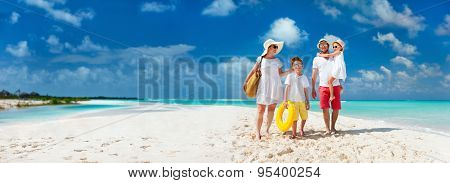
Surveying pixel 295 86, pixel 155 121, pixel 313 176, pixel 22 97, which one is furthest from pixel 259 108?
pixel 22 97

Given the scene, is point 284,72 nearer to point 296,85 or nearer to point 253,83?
point 296,85

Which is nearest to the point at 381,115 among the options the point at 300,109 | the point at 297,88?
the point at 300,109

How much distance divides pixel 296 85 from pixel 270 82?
0.41 m

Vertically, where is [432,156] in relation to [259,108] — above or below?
below

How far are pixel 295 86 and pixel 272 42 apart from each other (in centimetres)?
78

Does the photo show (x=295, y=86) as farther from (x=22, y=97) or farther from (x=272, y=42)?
(x=22, y=97)

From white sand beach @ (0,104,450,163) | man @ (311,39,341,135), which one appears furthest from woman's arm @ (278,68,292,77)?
white sand beach @ (0,104,450,163)

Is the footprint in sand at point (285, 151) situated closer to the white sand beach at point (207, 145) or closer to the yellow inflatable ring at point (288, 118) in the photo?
the white sand beach at point (207, 145)

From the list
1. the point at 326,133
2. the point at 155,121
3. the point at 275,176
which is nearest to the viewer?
the point at 275,176

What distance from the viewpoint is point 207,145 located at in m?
6.12

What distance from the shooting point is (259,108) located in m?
6.37

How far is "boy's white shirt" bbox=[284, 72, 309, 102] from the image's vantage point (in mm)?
6215

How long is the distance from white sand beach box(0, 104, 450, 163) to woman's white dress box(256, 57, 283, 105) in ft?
2.15

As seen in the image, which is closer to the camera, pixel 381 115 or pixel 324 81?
pixel 324 81
